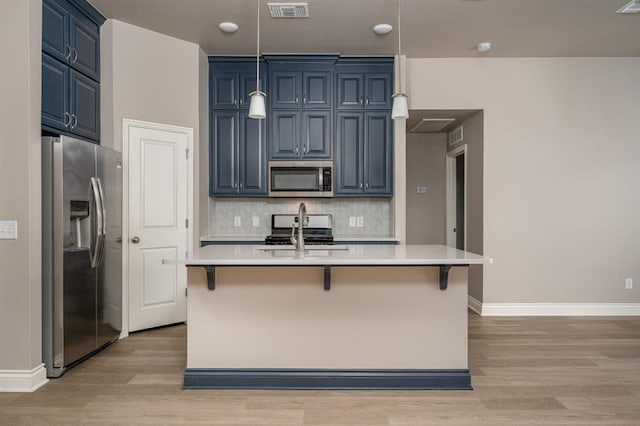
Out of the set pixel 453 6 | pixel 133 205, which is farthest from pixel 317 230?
pixel 453 6

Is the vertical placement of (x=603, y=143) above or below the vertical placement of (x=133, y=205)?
above

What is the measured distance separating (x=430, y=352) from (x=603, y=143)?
3.48 metres

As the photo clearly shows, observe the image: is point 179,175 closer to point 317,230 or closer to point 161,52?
point 161,52

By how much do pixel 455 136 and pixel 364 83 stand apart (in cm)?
178

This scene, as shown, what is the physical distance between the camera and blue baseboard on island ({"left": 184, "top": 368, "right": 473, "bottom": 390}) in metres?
2.75

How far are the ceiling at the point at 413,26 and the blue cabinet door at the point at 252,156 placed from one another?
2.54 ft

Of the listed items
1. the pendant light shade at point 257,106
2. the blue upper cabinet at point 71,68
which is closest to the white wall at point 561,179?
the pendant light shade at point 257,106

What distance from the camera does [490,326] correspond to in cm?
425

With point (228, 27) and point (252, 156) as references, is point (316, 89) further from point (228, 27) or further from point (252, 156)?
point (228, 27)

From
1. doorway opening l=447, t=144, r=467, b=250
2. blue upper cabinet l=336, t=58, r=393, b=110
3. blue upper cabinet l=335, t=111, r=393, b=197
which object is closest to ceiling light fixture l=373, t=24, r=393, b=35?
blue upper cabinet l=336, t=58, r=393, b=110

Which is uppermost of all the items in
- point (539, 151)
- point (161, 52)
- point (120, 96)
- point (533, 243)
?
point (161, 52)

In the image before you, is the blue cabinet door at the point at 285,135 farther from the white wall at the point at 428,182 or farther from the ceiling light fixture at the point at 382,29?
the white wall at the point at 428,182

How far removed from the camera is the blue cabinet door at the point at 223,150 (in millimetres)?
4645

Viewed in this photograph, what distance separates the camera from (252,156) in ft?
15.3
